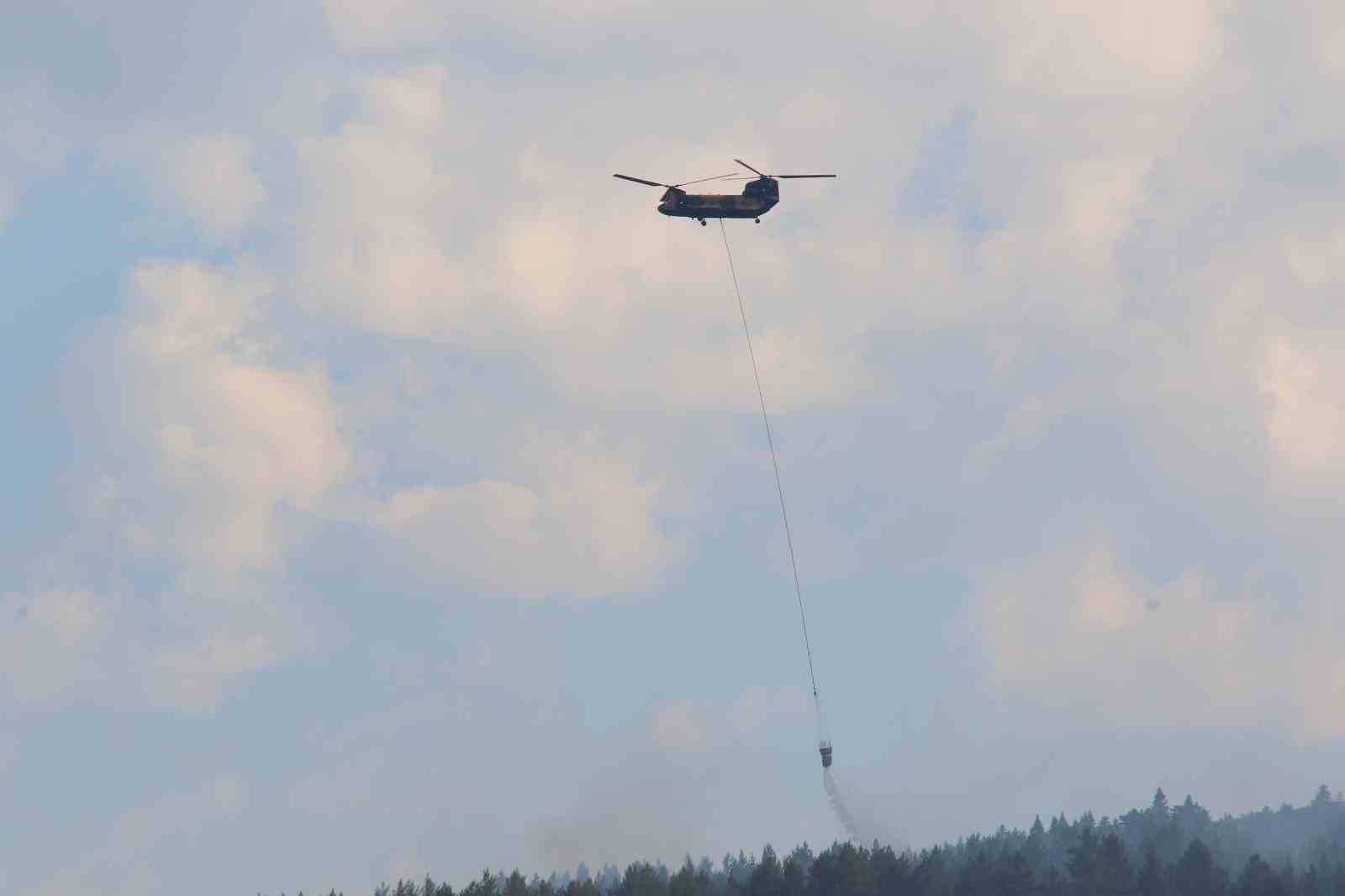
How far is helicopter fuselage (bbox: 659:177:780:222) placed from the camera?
9175cm

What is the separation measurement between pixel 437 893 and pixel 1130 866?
63599 mm

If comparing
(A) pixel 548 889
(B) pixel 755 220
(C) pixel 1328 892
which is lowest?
(C) pixel 1328 892

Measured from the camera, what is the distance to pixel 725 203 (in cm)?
9294

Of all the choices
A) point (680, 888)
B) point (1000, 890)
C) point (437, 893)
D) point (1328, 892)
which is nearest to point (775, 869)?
point (680, 888)

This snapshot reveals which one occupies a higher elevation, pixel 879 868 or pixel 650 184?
pixel 650 184

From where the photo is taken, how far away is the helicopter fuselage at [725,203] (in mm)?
91750

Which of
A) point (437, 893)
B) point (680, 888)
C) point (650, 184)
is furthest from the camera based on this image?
point (437, 893)

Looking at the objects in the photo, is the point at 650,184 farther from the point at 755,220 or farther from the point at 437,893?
the point at 437,893

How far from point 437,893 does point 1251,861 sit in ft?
241

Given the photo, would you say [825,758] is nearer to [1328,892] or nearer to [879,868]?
[879,868]

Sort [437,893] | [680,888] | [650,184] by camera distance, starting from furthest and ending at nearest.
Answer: [437,893] < [680,888] < [650,184]

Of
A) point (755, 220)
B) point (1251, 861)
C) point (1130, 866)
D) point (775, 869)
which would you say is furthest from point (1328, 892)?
point (755, 220)

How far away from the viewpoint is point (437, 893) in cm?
15938

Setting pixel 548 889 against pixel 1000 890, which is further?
pixel 548 889
